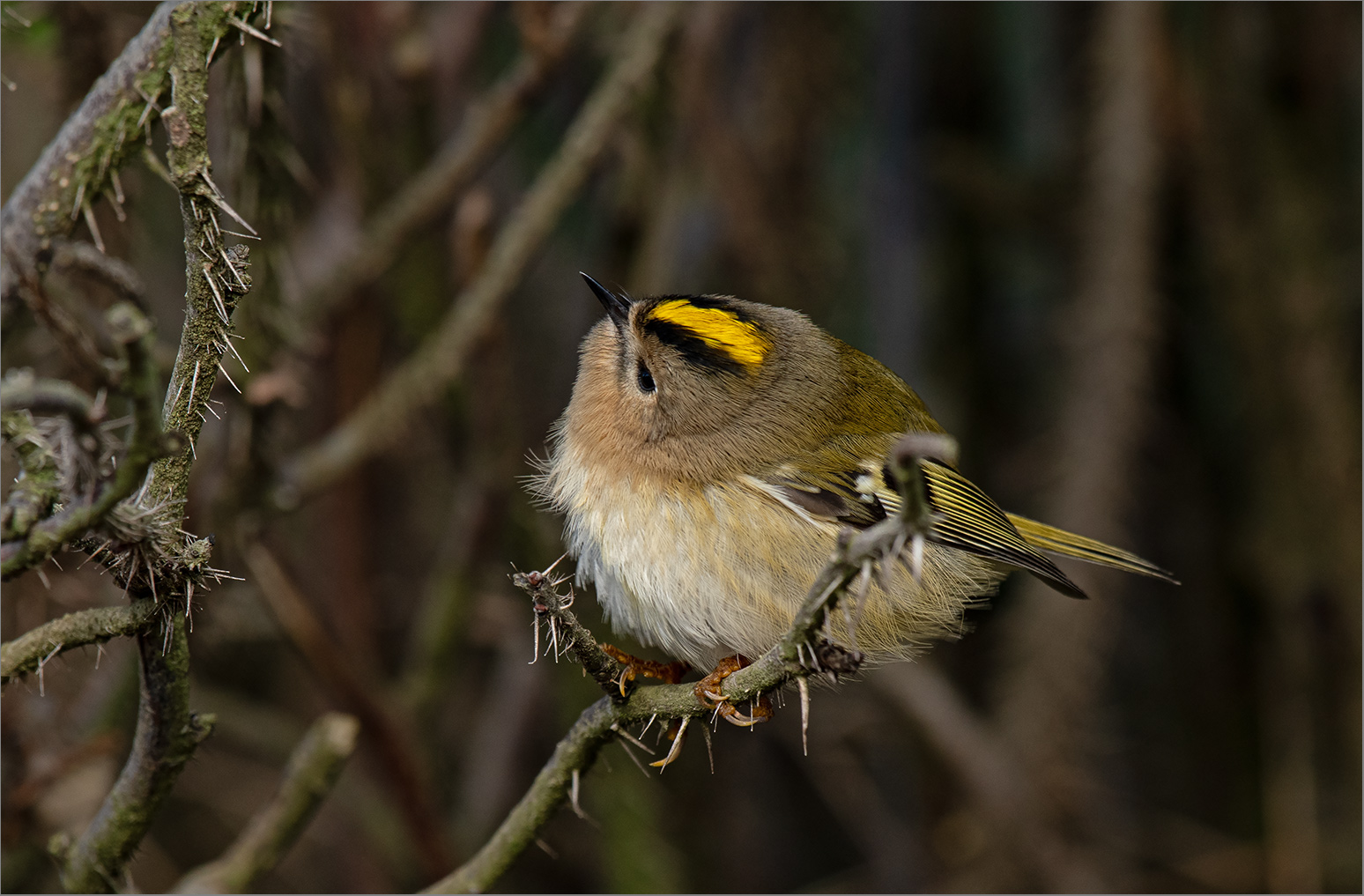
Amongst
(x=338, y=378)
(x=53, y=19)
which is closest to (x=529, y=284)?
(x=338, y=378)

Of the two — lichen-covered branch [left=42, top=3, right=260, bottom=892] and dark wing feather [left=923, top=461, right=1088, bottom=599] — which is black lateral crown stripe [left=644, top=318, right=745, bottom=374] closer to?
dark wing feather [left=923, top=461, right=1088, bottom=599]

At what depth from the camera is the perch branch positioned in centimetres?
265

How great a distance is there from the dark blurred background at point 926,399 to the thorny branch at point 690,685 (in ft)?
4.00

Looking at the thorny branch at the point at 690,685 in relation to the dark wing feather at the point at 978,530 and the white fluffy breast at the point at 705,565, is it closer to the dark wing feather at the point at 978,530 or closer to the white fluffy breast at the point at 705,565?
the white fluffy breast at the point at 705,565

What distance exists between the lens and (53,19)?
226 cm

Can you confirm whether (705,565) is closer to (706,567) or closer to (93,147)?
(706,567)

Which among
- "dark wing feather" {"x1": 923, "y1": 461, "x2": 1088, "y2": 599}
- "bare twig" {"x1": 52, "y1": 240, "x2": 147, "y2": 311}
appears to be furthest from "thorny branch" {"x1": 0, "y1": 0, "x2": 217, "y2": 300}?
"dark wing feather" {"x1": 923, "y1": 461, "x2": 1088, "y2": 599}

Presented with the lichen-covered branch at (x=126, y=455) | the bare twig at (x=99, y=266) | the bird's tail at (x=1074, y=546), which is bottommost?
the bird's tail at (x=1074, y=546)

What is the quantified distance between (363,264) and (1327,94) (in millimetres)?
2968

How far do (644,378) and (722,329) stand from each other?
184mm

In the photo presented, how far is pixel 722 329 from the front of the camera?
2.15m

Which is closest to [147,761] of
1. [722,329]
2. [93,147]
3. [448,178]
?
[93,147]

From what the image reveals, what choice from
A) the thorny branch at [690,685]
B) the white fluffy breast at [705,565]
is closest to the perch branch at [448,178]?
the white fluffy breast at [705,565]

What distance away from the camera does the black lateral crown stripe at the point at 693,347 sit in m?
2.11
